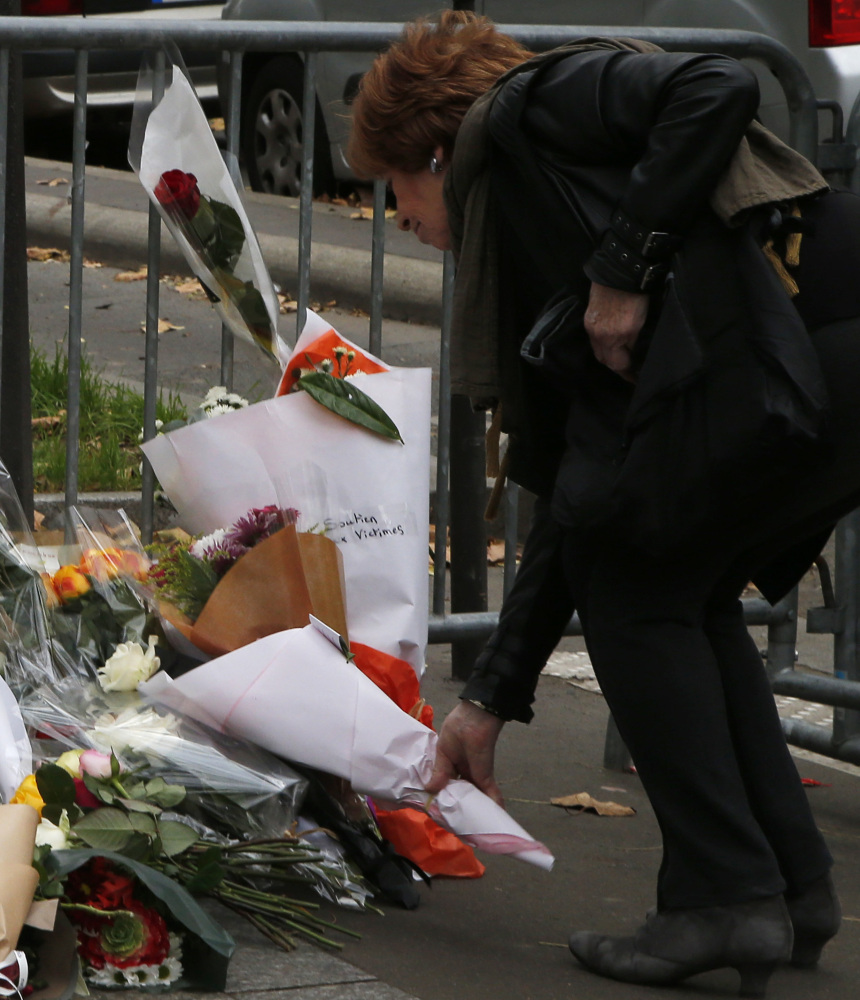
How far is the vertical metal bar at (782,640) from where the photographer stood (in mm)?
3547

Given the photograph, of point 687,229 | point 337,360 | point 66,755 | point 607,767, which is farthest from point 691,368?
point 607,767

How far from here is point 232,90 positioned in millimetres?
3199

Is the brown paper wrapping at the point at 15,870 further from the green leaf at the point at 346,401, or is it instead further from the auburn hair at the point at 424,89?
the auburn hair at the point at 424,89

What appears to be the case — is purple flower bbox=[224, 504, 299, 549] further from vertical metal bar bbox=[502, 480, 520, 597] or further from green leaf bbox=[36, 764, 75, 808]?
vertical metal bar bbox=[502, 480, 520, 597]

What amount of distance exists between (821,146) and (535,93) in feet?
4.23

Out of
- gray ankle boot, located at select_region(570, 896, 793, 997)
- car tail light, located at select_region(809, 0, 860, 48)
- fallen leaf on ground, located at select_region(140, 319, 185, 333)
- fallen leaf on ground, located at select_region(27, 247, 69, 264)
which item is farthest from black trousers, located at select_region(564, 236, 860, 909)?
fallen leaf on ground, located at select_region(27, 247, 69, 264)

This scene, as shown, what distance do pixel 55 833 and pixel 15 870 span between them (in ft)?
0.71

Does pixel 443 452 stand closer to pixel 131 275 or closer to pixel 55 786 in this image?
pixel 55 786

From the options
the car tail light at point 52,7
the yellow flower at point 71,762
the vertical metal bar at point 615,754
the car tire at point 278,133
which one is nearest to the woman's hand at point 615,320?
the yellow flower at point 71,762

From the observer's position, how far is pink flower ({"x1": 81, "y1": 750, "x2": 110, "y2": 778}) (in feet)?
7.70

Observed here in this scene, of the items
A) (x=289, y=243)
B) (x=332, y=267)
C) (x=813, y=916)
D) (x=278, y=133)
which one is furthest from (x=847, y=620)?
(x=278, y=133)

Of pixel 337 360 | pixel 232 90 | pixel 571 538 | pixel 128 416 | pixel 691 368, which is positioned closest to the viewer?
pixel 691 368

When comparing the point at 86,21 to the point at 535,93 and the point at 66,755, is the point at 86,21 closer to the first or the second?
the point at 535,93

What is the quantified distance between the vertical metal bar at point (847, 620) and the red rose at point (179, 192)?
1.54m
